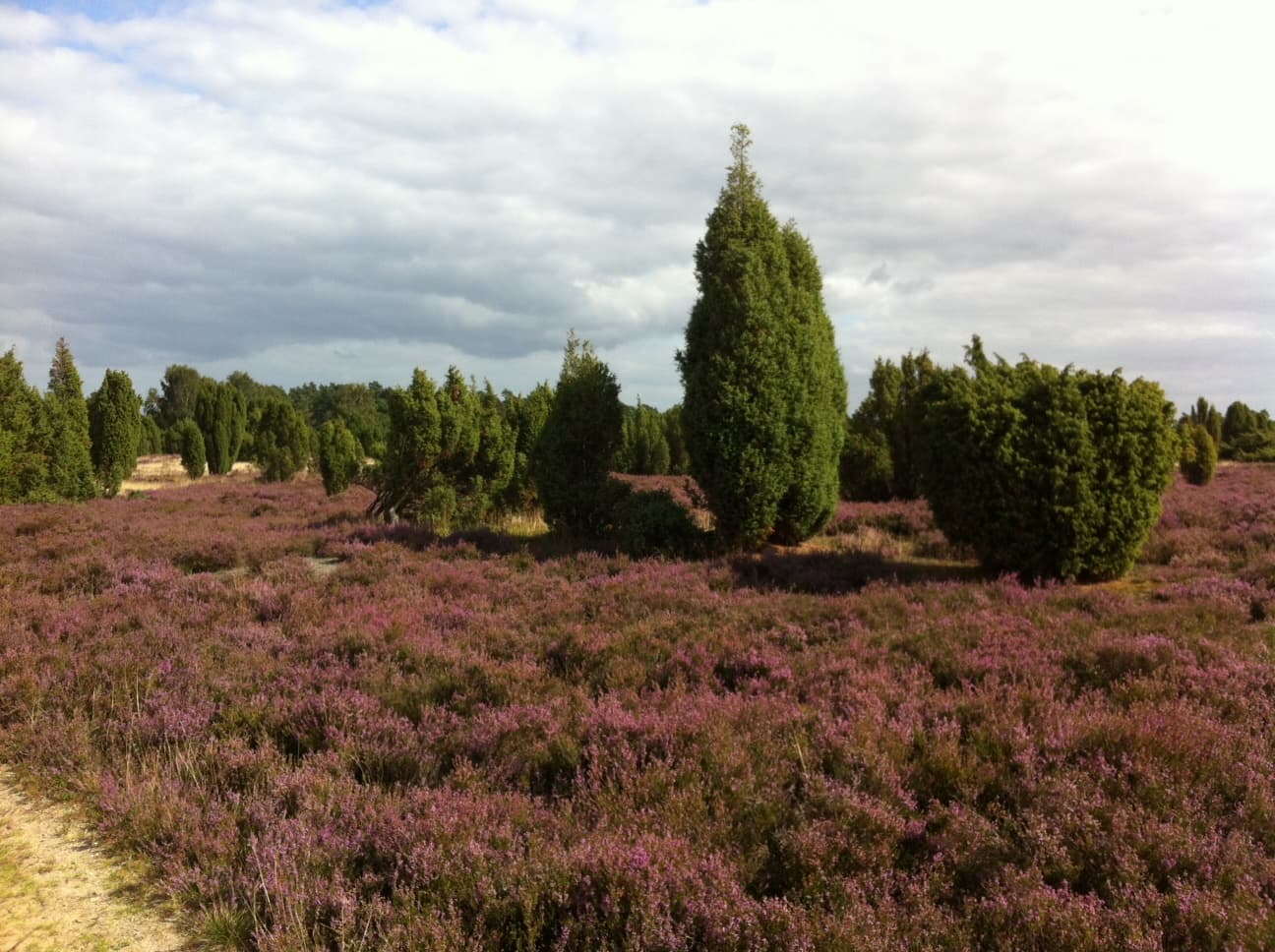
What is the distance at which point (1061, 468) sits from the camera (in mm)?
8266

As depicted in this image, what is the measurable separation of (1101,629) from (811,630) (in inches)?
99.0

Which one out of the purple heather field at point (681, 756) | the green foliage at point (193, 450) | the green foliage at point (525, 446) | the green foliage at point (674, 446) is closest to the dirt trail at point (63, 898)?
the purple heather field at point (681, 756)

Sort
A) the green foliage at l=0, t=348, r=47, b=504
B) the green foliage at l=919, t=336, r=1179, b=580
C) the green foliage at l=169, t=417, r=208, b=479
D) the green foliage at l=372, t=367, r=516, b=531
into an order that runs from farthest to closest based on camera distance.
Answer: the green foliage at l=169, t=417, r=208, b=479
the green foliage at l=0, t=348, r=47, b=504
the green foliage at l=372, t=367, r=516, b=531
the green foliage at l=919, t=336, r=1179, b=580

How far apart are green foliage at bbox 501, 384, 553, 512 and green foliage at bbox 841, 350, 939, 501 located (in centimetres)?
817

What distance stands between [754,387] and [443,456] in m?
8.82

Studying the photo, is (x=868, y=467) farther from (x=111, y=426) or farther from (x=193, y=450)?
(x=193, y=450)

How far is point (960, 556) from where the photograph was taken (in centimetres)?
1105

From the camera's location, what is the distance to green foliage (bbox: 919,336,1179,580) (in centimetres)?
838

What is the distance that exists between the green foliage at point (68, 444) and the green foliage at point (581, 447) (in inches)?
669

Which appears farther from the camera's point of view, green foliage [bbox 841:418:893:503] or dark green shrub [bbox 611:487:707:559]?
green foliage [bbox 841:418:893:503]

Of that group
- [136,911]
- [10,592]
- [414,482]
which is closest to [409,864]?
[136,911]

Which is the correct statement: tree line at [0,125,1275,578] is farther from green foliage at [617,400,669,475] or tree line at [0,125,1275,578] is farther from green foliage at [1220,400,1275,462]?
green foliage at [1220,400,1275,462]

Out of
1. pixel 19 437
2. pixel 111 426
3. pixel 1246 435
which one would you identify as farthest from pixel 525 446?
pixel 1246 435

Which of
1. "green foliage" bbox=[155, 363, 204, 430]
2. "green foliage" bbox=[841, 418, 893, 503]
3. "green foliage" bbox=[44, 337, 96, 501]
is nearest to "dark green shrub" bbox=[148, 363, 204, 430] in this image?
"green foliage" bbox=[155, 363, 204, 430]
